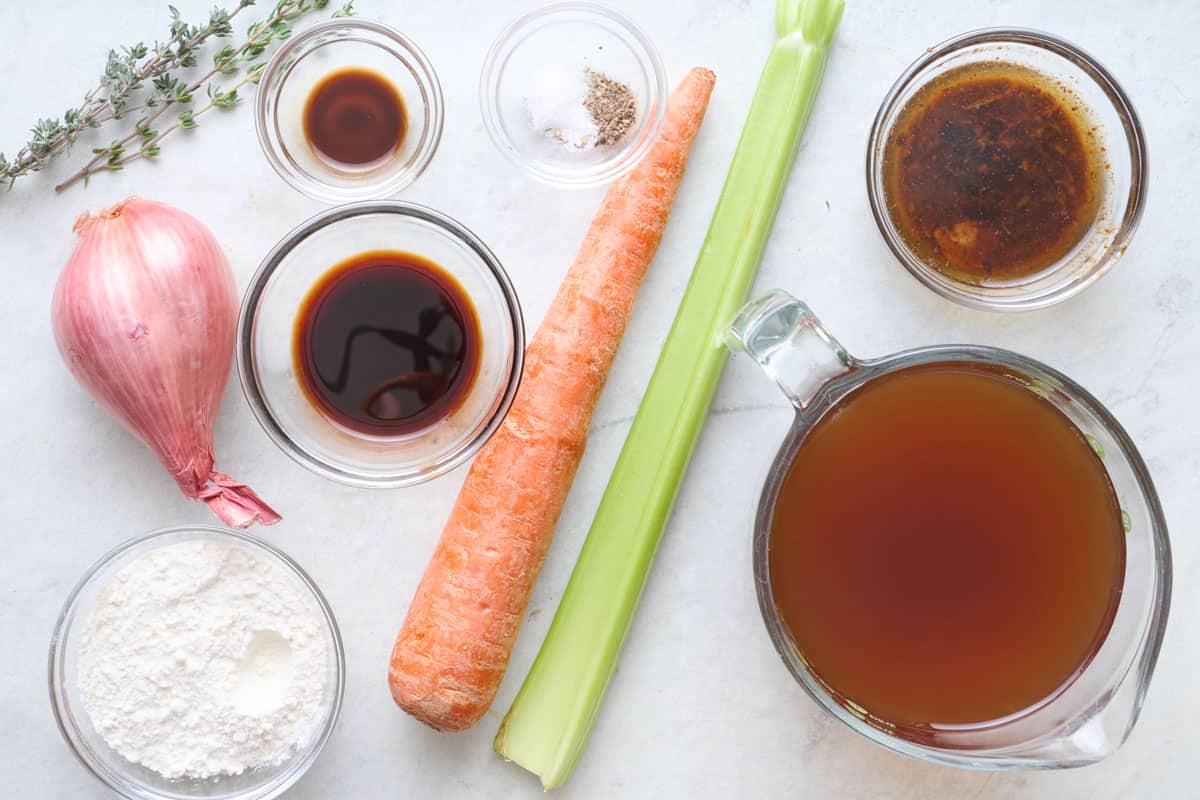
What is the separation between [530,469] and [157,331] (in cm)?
54

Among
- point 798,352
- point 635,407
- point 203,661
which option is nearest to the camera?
point 798,352

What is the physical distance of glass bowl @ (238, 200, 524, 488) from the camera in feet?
4.25

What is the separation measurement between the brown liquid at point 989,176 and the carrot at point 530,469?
32 cm

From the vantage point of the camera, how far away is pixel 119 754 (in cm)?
135

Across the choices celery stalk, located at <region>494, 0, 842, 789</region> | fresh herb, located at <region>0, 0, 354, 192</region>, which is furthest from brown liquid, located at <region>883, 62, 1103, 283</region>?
fresh herb, located at <region>0, 0, 354, 192</region>

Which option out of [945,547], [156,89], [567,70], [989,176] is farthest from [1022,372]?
[156,89]

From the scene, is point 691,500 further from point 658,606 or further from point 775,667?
point 775,667

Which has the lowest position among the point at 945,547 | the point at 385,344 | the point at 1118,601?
the point at 1118,601

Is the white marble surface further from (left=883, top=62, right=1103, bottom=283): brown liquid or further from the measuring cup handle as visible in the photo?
the measuring cup handle

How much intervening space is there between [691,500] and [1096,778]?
726 mm

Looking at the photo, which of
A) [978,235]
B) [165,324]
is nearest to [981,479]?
[978,235]

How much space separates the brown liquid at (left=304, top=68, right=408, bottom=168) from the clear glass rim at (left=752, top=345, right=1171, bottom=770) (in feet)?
2.49

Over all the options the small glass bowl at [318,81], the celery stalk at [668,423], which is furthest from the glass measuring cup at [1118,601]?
the small glass bowl at [318,81]

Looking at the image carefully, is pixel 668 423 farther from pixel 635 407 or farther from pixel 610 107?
pixel 610 107
